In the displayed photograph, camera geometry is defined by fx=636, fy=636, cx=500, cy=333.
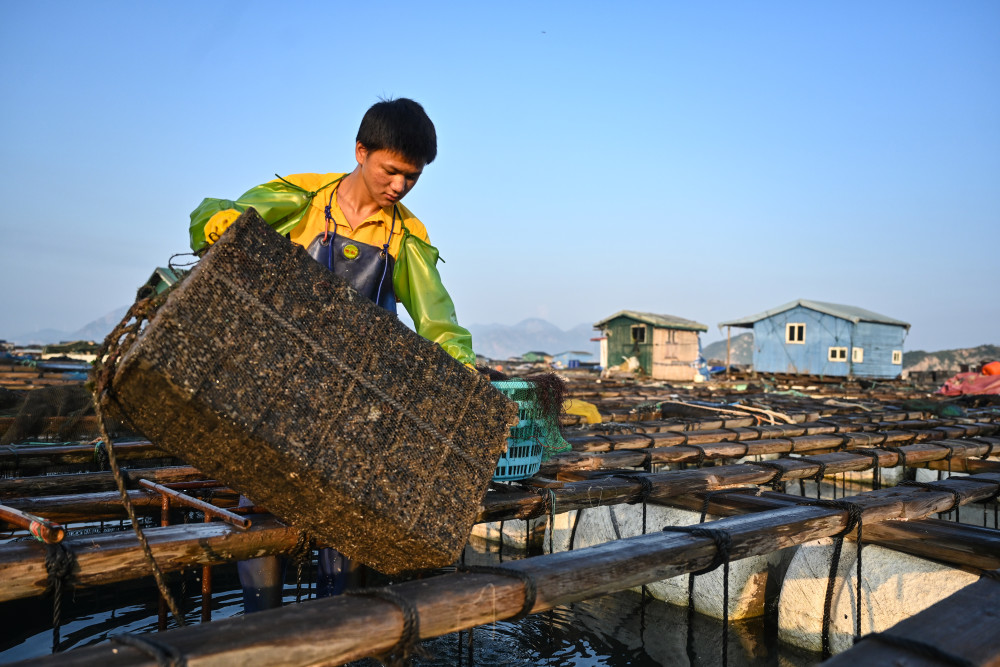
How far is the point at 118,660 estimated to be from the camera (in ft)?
4.24

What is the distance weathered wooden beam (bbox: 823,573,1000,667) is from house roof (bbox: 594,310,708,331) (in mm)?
31492

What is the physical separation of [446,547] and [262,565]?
3.63ft

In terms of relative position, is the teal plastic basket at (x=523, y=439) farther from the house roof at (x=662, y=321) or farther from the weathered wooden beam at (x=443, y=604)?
the house roof at (x=662, y=321)

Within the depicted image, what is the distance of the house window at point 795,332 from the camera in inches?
1195

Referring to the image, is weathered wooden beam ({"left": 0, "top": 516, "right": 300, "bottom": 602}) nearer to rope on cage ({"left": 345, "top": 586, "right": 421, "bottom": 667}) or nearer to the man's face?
rope on cage ({"left": 345, "top": 586, "right": 421, "bottom": 667})

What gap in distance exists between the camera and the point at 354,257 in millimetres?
2914

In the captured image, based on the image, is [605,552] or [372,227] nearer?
[605,552]

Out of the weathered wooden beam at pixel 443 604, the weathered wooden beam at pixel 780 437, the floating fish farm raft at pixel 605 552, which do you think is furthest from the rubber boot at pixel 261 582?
the weathered wooden beam at pixel 780 437

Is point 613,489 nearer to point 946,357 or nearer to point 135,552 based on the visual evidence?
point 135,552

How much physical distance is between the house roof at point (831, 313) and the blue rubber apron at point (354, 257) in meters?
30.2

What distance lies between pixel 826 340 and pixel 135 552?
105ft

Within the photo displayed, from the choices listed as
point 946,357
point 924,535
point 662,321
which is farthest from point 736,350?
point 924,535

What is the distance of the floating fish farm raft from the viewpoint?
5.43 feet

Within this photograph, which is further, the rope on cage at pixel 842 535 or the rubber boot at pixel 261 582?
the rope on cage at pixel 842 535
